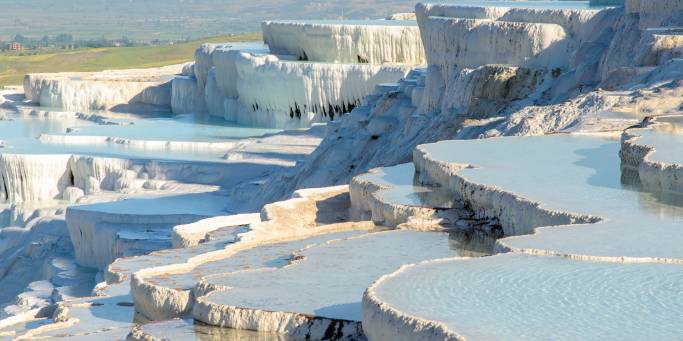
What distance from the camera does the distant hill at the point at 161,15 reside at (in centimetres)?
11838

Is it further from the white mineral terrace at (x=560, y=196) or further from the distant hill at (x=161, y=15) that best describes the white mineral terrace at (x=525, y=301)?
the distant hill at (x=161, y=15)

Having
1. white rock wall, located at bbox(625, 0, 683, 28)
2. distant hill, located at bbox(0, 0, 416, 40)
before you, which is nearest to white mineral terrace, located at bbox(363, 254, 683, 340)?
white rock wall, located at bbox(625, 0, 683, 28)

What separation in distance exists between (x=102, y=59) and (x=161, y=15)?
94168 mm

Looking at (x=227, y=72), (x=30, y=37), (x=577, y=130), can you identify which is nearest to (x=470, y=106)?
(x=577, y=130)

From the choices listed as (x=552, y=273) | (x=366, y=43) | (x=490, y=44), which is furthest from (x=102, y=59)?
(x=552, y=273)

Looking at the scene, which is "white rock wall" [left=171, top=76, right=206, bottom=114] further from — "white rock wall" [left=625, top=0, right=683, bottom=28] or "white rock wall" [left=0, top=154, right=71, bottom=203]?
"white rock wall" [left=625, top=0, right=683, bottom=28]

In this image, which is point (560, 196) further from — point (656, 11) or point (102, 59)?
point (102, 59)

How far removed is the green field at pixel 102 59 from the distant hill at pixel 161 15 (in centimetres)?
4624

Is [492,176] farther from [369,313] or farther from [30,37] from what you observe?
[30,37]

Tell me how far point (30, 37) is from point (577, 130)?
10767 centimetres

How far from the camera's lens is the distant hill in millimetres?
118375

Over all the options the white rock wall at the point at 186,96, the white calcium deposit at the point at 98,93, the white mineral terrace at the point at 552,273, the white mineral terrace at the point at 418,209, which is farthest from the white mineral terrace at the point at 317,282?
the white calcium deposit at the point at 98,93

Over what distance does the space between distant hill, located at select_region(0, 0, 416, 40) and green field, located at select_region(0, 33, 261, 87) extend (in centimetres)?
4624

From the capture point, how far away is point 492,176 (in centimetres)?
847
